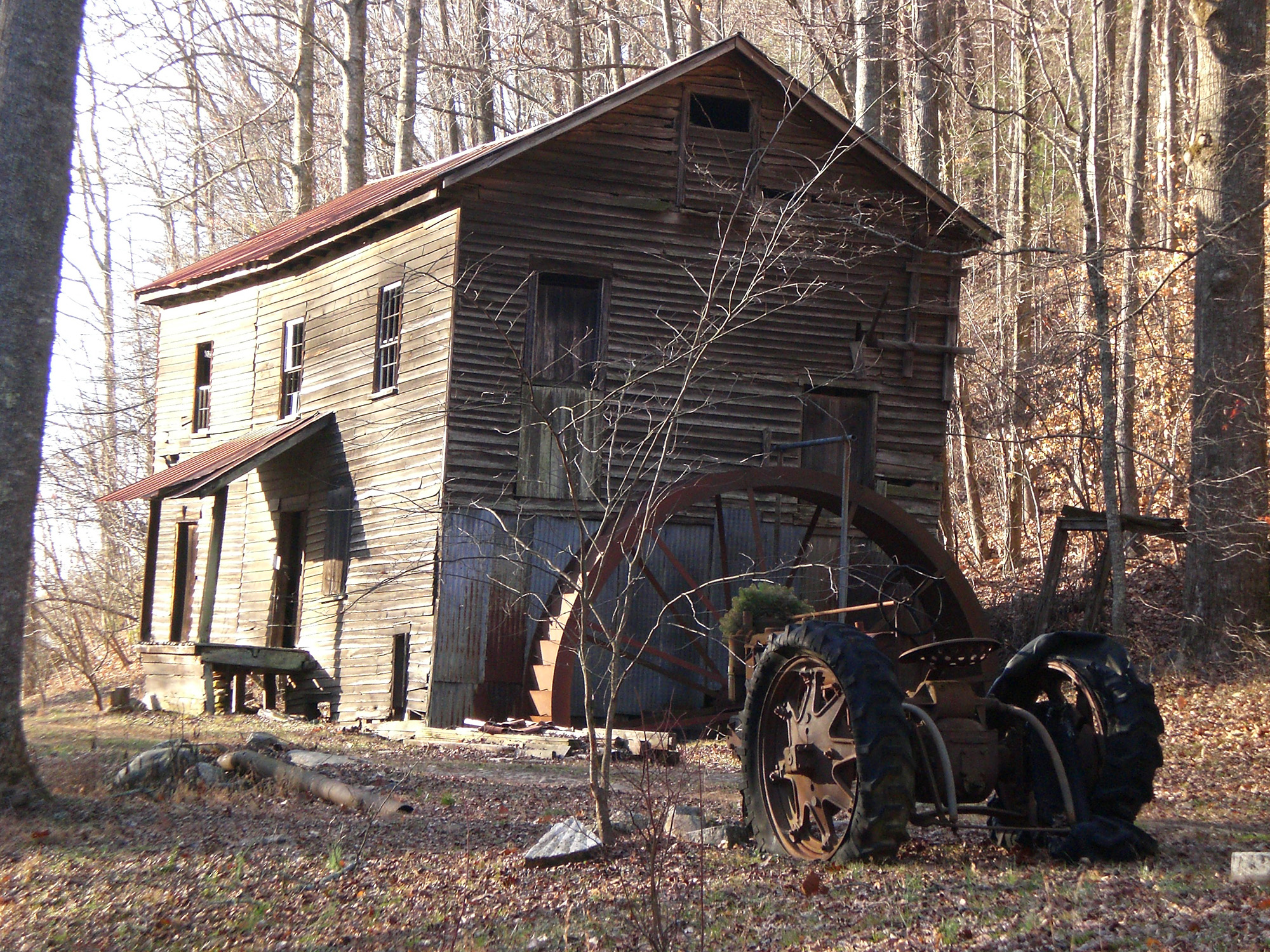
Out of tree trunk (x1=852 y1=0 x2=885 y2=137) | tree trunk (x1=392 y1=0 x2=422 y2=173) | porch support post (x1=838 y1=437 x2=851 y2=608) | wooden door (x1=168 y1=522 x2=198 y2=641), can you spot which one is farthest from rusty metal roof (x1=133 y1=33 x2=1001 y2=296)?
tree trunk (x1=392 y1=0 x2=422 y2=173)

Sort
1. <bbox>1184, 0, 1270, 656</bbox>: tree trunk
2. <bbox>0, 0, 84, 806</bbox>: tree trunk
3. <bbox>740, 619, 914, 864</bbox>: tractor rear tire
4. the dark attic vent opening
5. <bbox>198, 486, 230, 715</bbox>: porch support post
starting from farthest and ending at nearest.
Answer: <bbox>198, 486, 230, 715</bbox>: porch support post, the dark attic vent opening, <bbox>1184, 0, 1270, 656</bbox>: tree trunk, <bbox>0, 0, 84, 806</bbox>: tree trunk, <bbox>740, 619, 914, 864</bbox>: tractor rear tire

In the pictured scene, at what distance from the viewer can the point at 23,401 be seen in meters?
8.88

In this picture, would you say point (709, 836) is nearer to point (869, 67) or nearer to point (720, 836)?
point (720, 836)

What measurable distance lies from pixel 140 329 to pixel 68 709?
711 inches

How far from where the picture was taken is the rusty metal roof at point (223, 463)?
17.7m

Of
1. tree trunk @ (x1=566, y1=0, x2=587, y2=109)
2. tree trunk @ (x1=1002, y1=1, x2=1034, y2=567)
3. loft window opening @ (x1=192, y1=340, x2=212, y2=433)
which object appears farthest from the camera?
tree trunk @ (x1=566, y1=0, x2=587, y2=109)

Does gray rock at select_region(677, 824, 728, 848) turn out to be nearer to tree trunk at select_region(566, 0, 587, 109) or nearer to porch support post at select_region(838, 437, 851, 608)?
porch support post at select_region(838, 437, 851, 608)

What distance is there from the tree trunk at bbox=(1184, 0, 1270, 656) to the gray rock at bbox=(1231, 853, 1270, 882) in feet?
30.0

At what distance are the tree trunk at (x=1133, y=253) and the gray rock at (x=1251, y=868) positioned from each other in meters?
14.4

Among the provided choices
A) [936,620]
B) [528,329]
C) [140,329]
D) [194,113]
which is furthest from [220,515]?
[194,113]

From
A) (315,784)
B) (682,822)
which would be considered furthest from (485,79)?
(682,822)

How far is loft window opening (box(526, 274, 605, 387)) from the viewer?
16.6 meters

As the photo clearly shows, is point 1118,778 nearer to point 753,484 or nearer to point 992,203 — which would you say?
point 753,484

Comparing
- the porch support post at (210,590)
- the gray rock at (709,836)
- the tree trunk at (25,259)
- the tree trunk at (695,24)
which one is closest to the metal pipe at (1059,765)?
the gray rock at (709,836)
